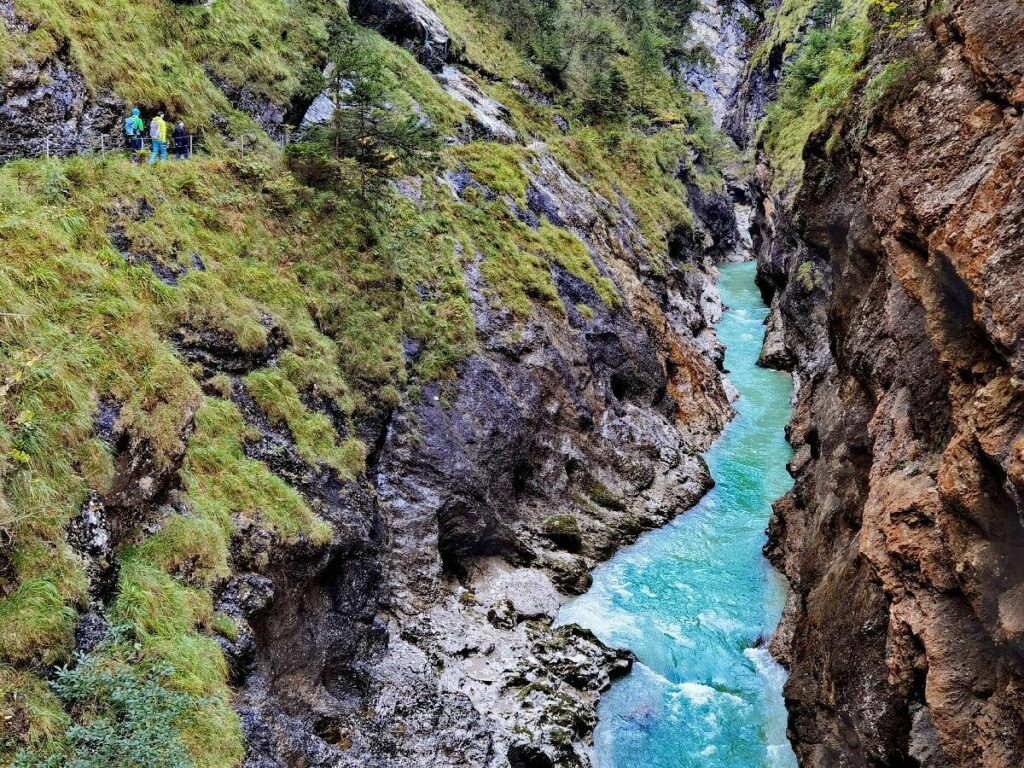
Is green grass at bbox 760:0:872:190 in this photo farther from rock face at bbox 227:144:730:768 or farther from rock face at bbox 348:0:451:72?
rock face at bbox 348:0:451:72

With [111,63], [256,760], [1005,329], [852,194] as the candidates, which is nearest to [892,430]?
[1005,329]

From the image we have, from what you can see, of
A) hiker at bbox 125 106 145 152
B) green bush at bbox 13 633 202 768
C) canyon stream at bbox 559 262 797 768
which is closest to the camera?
green bush at bbox 13 633 202 768

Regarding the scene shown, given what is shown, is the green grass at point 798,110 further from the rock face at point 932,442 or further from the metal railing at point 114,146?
the metal railing at point 114,146

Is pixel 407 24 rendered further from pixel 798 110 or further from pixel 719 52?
pixel 719 52

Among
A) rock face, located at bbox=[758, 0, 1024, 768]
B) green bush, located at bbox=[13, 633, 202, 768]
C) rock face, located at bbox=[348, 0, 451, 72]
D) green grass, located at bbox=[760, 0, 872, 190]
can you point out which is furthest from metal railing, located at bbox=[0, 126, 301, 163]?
green grass, located at bbox=[760, 0, 872, 190]

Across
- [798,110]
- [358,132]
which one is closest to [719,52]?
[798,110]

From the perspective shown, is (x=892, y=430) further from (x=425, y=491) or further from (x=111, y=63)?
(x=111, y=63)
